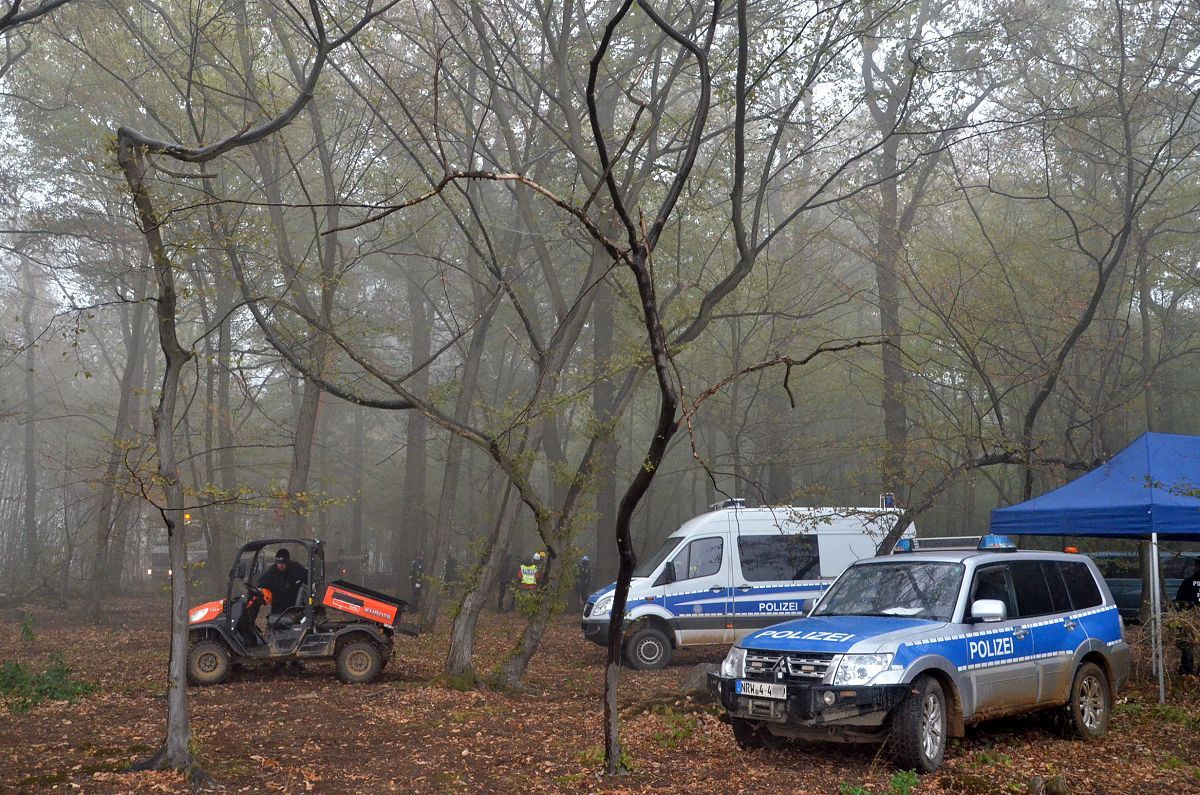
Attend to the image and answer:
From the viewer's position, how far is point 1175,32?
1520cm

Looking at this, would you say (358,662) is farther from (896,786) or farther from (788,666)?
(896,786)

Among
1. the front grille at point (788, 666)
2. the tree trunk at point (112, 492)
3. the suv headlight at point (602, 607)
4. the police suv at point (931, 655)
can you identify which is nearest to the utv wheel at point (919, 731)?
the police suv at point (931, 655)

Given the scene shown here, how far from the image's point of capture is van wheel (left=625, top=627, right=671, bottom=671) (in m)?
14.4

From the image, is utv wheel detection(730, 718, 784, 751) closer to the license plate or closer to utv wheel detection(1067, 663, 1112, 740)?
the license plate

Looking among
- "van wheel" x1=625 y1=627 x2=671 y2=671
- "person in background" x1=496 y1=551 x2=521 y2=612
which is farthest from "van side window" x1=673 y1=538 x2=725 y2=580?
"person in background" x1=496 y1=551 x2=521 y2=612

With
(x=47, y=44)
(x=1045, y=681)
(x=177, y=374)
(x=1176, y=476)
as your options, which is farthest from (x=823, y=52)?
(x=47, y=44)

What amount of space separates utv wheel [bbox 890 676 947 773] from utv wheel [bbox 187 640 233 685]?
8648 millimetres

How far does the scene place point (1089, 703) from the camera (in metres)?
8.68

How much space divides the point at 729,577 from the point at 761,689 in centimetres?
765

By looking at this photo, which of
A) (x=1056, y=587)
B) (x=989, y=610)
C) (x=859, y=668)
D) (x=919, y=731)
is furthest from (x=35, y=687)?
(x=1056, y=587)

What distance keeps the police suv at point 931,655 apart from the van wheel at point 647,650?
597cm

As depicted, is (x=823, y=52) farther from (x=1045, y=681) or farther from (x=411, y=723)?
(x=411, y=723)

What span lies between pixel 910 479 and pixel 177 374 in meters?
11.1

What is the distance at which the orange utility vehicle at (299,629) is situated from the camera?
12141 mm
